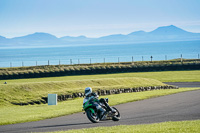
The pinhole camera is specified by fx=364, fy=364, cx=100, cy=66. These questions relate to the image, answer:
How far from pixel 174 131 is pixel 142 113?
6.75m

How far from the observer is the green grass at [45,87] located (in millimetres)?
26484

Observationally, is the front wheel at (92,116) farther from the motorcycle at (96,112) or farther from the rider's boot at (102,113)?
the rider's boot at (102,113)

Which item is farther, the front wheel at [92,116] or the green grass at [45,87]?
the green grass at [45,87]

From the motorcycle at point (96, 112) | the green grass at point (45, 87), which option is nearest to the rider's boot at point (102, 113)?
the motorcycle at point (96, 112)

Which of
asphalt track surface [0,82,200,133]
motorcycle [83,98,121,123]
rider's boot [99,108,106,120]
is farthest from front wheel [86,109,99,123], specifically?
rider's boot [99,108,106,120]

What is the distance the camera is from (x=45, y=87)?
30.2m

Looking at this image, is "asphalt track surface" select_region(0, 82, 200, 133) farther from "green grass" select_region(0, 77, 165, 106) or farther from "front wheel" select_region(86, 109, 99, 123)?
"green grass" select_region(0, 77, 165, 106)

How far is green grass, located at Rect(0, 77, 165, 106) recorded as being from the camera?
2648 cm

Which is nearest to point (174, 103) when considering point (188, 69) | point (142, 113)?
point (142, 113)

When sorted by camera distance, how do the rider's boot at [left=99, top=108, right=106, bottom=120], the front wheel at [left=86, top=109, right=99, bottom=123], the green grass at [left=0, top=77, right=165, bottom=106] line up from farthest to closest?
Result: the green grass at [left=0, top=77, right=165, bottom=106], the front wheel at [left=86, top=109, right=99, bottom=123], the rider's boot at [left=99, top=108, right=106, bottom=120]

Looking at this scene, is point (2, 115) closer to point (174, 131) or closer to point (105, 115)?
point (105, 115)

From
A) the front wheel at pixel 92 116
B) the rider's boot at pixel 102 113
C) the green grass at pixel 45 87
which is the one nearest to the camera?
the rider's boot at pixel 102 113

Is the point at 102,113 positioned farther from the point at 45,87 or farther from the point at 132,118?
the point at 45,87

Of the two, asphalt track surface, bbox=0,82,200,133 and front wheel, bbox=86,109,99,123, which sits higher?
front wheel, bbox=86,109,99,123
